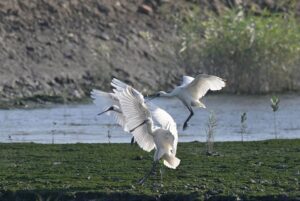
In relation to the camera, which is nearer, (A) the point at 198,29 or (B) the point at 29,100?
(B) the point at 29,100

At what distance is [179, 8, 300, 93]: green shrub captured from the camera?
27422mm

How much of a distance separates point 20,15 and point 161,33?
3.70 m

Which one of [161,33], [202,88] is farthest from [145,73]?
[202,88]

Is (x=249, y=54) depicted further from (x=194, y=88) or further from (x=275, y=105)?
(x=275, y=105)

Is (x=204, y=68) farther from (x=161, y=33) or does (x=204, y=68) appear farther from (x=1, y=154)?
(x=1, y=154)

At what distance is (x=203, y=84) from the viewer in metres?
17.6

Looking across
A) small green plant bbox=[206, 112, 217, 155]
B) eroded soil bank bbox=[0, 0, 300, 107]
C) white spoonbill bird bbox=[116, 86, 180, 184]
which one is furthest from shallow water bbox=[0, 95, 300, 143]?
white spoonbill bird bbox=[116, 86, 180, 184]

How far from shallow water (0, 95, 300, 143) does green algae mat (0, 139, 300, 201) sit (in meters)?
2.21

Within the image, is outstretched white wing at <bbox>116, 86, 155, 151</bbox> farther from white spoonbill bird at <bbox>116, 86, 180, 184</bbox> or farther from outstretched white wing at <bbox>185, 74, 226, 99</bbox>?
outstretched white wing at <bbox>185, 74, 226, 99</bbox>

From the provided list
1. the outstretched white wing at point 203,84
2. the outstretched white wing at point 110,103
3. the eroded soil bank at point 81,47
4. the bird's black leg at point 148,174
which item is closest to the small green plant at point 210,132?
the outstretched white wing at point 203,84

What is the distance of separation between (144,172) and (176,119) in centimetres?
856

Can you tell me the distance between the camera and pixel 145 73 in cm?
2809

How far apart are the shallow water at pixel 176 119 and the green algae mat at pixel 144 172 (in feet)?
7.24

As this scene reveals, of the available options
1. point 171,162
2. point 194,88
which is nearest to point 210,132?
point 194,88
